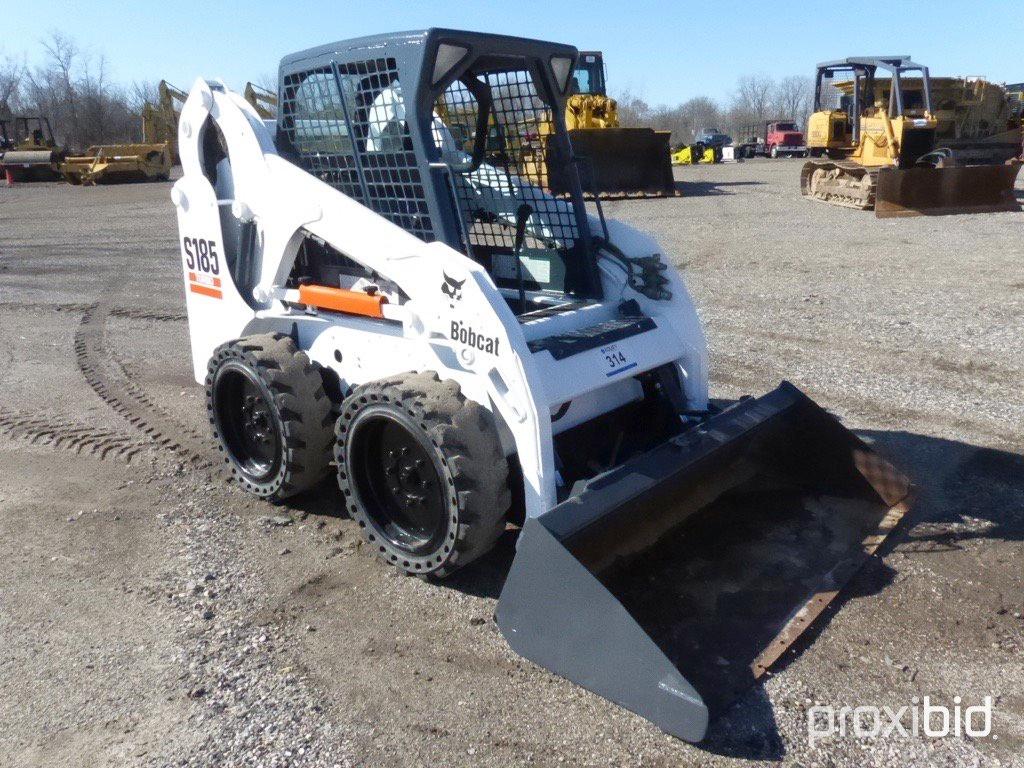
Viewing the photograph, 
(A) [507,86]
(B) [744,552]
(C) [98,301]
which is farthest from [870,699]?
(C) [98,301]

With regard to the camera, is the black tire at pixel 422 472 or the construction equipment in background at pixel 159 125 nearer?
the black tire at pixel 422 472

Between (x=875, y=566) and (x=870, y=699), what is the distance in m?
0.93

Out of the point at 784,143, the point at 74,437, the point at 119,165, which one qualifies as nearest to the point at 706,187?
the point at 74,437

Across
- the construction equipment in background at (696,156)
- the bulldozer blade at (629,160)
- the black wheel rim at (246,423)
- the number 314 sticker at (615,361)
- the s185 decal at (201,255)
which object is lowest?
the black wheel rim at (246,423)

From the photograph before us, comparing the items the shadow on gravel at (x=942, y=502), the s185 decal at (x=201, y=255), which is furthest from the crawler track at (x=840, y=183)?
the s185 decal at (x=201, y=255)

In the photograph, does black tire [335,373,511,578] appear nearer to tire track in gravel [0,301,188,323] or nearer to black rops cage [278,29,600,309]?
black rops cage [278,29,600,309]

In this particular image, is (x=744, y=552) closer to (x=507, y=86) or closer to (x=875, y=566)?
(x=875, y=566)

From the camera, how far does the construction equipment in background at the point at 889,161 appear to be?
15.4m

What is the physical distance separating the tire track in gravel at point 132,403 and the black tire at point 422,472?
1718 mm

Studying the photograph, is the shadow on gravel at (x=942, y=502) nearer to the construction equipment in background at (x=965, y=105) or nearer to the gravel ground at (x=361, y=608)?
the gravel ground at (x=361, y=608)

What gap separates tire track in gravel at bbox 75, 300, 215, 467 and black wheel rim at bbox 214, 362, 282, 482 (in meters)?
0.53

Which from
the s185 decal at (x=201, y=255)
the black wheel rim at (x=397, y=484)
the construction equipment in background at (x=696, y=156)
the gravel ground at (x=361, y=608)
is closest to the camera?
the gravel ground at (x=361, y=608)

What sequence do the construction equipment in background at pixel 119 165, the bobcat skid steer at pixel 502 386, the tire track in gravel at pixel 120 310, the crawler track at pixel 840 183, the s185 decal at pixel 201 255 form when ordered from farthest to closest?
the construction equipment in background at pixel 119 165 → the crawler track at pixel 840 183 → the tire track in gravel at pixel 120 310 → the s185 decal at pixel 201 255 → the bobcat skid steer at pixel 502 386

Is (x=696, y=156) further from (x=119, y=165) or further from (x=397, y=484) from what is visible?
(x=397, y=484)
